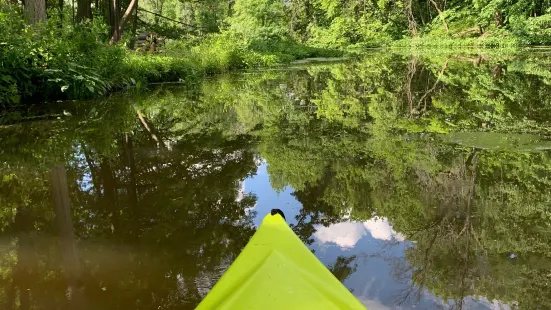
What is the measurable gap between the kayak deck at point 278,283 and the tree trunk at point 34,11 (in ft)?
30.0

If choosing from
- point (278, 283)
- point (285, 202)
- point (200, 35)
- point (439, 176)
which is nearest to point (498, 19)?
point (200, 35)

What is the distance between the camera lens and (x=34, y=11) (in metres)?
8.88

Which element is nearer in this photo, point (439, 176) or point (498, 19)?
point (439, 176)

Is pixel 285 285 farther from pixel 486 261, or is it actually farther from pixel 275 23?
pixel 275 23

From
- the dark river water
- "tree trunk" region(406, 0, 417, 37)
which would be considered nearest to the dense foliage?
"tree trunk" region(406, 0, 417, 37)

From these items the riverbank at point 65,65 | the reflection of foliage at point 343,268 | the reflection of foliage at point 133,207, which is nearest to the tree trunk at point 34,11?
the riverbank at point 65,65

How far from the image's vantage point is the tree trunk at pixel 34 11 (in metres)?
8.72

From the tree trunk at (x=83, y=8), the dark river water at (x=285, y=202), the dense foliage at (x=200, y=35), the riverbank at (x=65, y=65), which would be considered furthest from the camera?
the tree trunk at (x=83, y=8)

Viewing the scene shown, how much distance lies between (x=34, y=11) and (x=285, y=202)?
27.1 ft

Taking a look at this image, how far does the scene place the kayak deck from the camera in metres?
1.25

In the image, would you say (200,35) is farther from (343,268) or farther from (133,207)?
(343,268)

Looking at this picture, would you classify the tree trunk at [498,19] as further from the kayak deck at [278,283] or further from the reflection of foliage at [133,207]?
the kayak deck at [278,283]

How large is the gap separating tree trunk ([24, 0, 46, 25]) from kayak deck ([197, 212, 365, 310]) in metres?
9.13

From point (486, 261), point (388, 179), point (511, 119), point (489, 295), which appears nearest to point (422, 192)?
point (388, 179)
